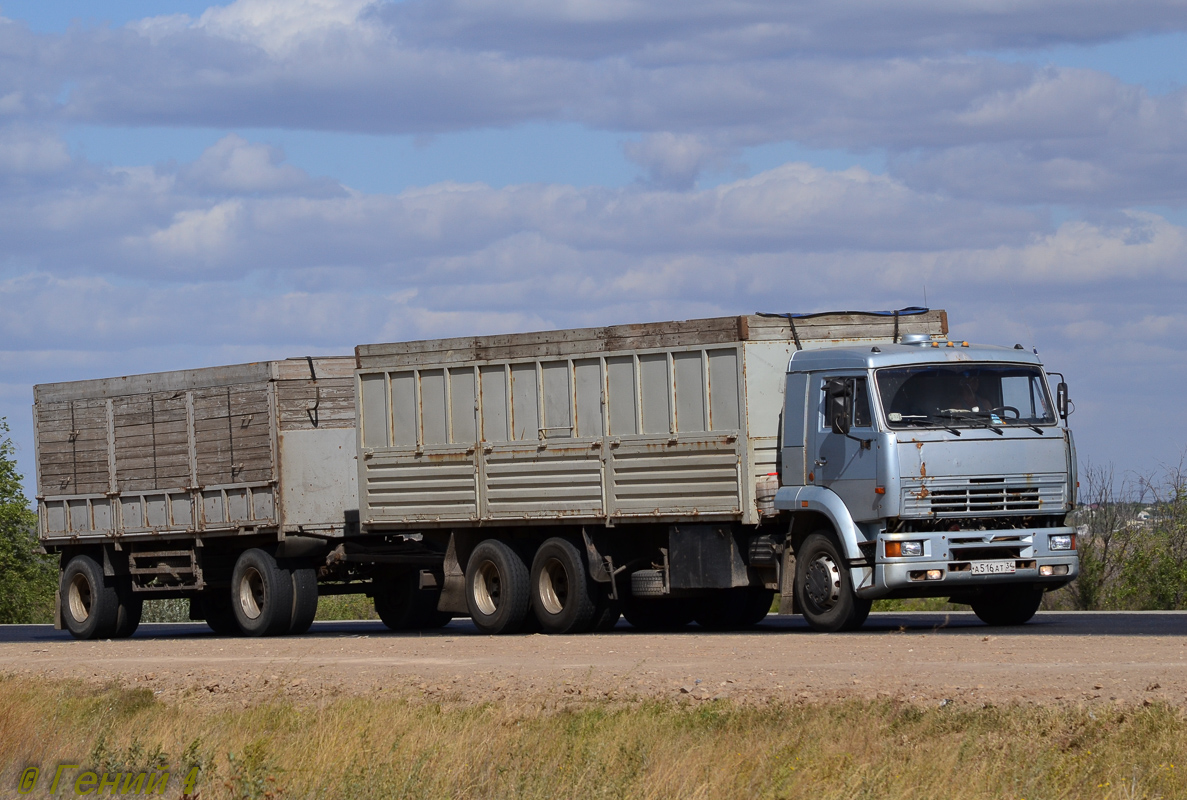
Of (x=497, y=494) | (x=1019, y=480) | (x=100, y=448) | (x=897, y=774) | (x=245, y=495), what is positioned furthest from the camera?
(x=100, y=448)

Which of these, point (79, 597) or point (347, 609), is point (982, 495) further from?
point (347, 609)

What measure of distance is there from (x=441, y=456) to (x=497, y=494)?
0.99 meters

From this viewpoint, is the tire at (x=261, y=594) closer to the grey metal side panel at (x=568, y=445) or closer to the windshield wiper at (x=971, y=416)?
the grey metal side panel at (x=568, y=445)

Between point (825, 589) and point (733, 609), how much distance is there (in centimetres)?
371

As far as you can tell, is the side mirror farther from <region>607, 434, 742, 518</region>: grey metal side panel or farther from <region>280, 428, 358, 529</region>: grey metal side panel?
<region>280, 428, 358, 529</region>: grey metal side panel

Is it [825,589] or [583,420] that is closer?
[825,589]

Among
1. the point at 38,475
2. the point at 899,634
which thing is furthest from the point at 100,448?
the point at 899,634

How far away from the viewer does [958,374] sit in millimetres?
18938

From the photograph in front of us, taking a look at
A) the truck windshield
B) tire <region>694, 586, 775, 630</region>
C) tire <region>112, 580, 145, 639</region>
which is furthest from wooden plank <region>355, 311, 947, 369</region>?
tire <region>112, 580, 145, 639</region>

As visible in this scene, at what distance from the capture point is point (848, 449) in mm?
18750

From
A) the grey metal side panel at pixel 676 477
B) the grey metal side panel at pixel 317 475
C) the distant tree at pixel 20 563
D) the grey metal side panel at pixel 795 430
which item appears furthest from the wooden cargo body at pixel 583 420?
the distant tree at pixel 20 563

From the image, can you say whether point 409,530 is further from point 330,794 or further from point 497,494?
point 330,794

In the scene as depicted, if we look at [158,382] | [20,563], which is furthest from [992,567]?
[20,563]

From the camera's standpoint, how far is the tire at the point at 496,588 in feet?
70.5
